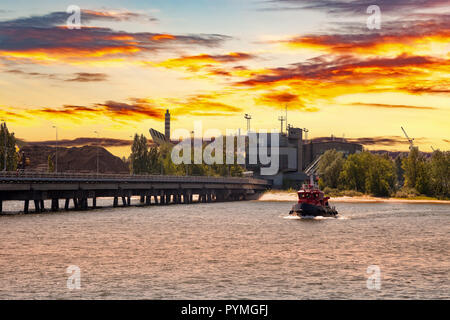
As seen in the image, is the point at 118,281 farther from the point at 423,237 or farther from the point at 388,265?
the point at 423,237

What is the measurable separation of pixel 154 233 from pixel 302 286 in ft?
161

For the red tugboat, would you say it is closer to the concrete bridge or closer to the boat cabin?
the boat cabin

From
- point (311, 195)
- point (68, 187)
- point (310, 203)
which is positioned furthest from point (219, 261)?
point (68, 187)

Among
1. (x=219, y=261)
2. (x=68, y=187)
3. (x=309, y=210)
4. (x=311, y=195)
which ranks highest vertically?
(x=68, y=187)

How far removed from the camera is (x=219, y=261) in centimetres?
A: 6297

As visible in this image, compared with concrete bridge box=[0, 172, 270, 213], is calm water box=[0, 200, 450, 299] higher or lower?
lower

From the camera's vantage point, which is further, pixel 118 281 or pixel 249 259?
pixel 249 259

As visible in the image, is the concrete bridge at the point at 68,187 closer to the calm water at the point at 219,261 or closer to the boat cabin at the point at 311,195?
the calm water at the point at 219,261

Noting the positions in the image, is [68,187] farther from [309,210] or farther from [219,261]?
[219,261]

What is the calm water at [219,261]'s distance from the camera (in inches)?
1845

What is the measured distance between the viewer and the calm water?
46.9m

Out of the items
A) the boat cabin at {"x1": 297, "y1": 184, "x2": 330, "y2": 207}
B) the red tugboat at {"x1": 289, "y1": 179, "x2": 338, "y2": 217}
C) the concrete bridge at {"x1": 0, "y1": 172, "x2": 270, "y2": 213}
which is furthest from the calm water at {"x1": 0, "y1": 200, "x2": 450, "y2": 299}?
the boat cabin at {"x1": 297, "y1": 184, "x2": 330, "y2": 207}
